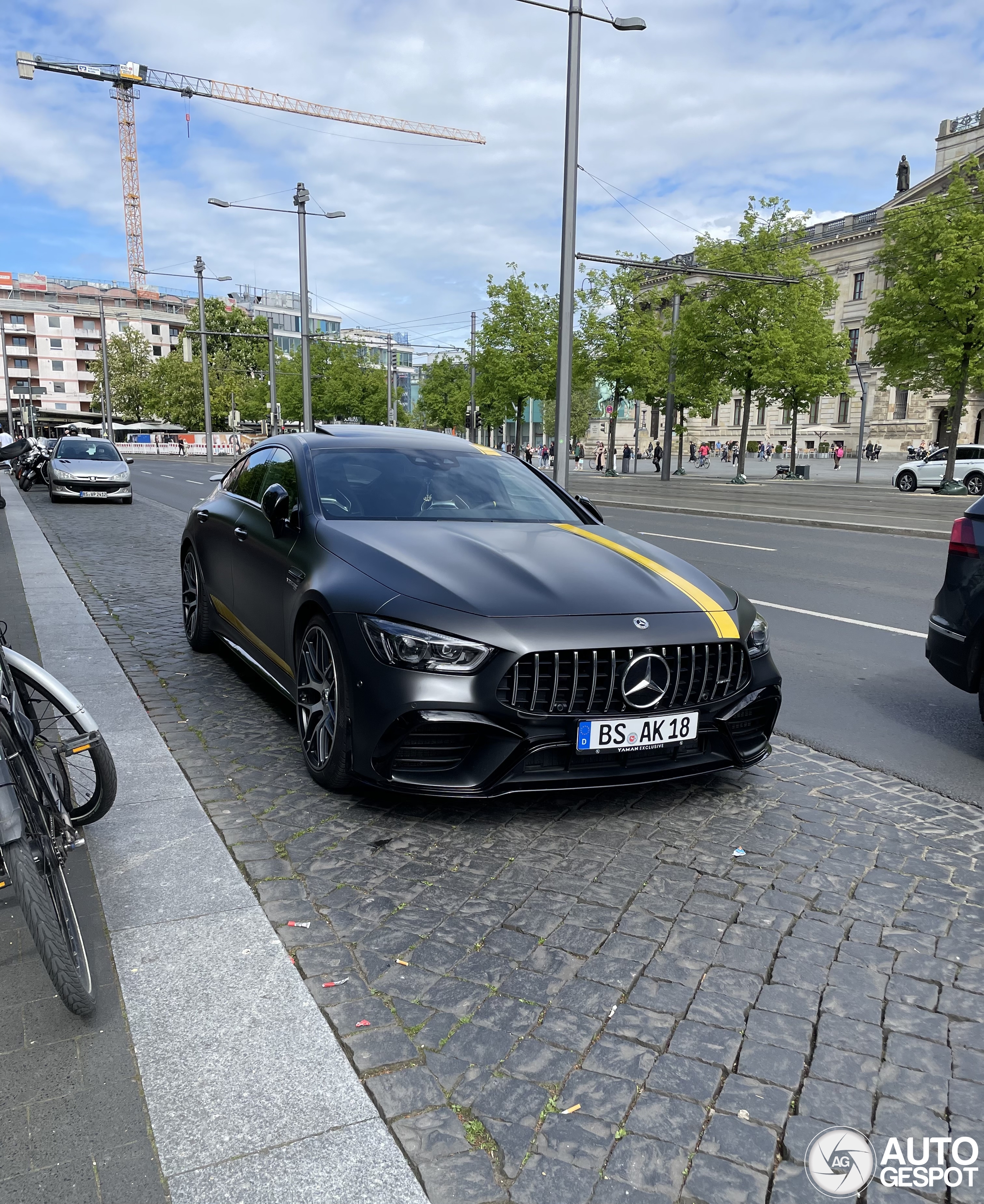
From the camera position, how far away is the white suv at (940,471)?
3403cm

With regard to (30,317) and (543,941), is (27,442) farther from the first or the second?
(30,317)

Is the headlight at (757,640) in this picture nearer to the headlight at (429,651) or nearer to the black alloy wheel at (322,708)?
the headlight at (429,651)

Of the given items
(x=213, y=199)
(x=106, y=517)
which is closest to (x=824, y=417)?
(x=213, y=199)

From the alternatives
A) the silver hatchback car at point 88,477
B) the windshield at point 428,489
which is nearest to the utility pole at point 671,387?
the silver hatchback car at point 88,477

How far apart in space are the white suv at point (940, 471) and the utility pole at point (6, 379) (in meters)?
56.4

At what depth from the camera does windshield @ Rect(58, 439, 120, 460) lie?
22.8m

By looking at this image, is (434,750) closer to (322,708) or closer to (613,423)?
(322,708)

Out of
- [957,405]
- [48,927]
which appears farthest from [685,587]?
[957,405]

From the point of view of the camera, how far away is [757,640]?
4074 millimetres

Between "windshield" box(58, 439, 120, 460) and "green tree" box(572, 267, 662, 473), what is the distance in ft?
88.4

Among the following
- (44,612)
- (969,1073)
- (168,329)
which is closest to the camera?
(969,1073)

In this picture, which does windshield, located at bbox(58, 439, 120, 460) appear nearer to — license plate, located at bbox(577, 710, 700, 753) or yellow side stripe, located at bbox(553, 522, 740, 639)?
yellow side stripe, located at bbox(553, 522, 740, 639)

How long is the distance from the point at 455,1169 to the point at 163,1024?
2.88ft

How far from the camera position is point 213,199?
3359 centimetres
